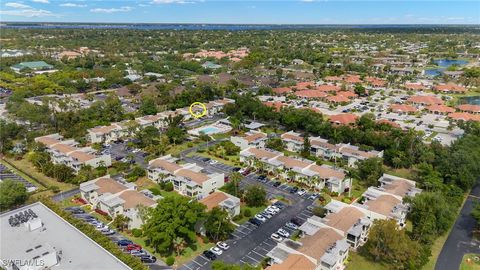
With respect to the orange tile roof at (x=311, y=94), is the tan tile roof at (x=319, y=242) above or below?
below

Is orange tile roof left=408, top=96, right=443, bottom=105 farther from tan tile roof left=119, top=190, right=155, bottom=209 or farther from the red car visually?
the red car

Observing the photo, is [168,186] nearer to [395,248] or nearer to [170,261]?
[170,261]

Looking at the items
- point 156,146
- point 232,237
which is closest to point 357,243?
point 232,237

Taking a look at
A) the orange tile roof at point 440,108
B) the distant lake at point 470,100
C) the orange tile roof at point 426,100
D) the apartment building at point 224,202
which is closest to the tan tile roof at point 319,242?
the apartment building at point 224,202

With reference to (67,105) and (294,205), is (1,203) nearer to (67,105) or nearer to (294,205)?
(294,205)

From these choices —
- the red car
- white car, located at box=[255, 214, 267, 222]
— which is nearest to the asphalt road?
white car, located at box=[255, 214, 267, 222]

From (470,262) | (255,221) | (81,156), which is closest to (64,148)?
(81,156)

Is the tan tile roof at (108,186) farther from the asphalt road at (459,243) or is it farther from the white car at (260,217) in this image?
the asphalt road at (459,243)
